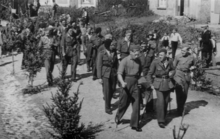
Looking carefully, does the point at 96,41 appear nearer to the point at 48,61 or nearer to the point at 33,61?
the point at 48,61

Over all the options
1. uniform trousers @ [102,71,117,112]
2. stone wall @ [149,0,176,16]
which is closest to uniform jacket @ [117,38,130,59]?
uniform trousers @ [102,71,117,112]

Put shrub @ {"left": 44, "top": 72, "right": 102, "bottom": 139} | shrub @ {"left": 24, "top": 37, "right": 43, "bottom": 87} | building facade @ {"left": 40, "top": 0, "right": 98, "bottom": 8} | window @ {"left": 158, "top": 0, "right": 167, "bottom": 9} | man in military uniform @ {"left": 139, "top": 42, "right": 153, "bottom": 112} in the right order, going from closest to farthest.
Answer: shrub @ {"left": 44, "top": 72, "right": 102, "bottom": 139} < man in military uniform @ {"left": 139, "top": 42, "right": 153, "bottom": 112} < shrub @ {"left": 24, "top": 37, "right": 43, "bottom": 87} < window @ {"left": 158, "top": 0, "right": 167, "bottom": 9} < building facade @ {"left": 40, "top": 0, "right": 98, "bottom": 8}

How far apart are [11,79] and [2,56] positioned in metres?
6.27

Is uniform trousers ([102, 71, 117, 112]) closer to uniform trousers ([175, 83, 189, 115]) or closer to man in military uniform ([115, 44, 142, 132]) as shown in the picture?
man in military uniform ([115, 44, 142, 132])

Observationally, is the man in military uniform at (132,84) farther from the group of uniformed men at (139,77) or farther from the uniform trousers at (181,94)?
the uniform trousers at (181,94)

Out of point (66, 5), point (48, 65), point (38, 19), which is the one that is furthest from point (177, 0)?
point (48, 65)

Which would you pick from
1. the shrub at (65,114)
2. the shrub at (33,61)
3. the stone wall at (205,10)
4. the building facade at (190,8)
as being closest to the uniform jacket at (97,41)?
the shrub at (33,61)

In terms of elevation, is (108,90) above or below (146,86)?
below

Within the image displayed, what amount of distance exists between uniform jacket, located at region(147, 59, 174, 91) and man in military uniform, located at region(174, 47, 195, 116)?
0.64 meters

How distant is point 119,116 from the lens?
350 inches

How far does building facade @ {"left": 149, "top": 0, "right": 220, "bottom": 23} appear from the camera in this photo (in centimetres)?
2714

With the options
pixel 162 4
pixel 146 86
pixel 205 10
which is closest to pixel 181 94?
pixel 146 86

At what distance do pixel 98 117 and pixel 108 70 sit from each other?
113cm

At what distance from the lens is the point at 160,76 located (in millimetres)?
9039
